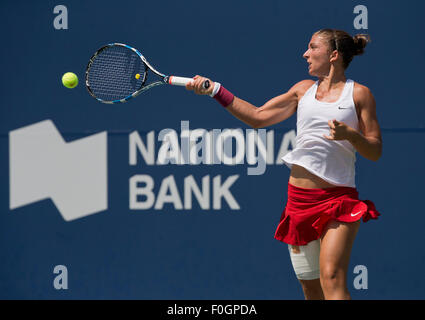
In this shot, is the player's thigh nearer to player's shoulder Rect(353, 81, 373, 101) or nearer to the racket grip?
player's shoulder Rect(353, 81, 373, 101)

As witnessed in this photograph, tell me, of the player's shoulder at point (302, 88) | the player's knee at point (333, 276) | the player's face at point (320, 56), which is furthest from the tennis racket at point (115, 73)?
the player's knee at point (333, 276)

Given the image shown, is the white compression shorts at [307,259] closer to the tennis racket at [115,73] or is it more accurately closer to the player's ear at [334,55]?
the player's ear at [334,55]

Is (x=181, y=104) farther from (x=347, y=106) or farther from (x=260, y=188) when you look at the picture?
(x=347, y=106)

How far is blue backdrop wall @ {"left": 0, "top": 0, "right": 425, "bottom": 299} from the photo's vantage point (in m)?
4.33

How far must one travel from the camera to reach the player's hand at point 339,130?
295 centimetres

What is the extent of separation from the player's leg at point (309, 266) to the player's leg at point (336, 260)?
0.50 feet

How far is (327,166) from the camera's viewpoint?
3217mm

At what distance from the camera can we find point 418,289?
14.4 ft

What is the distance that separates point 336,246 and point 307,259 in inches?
9.7

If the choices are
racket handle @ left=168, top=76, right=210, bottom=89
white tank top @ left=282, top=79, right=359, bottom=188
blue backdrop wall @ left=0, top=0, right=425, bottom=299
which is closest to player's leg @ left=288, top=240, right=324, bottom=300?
white tank top @ left=282, top=79, right=359, bottom=188

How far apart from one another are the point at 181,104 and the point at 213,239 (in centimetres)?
87
